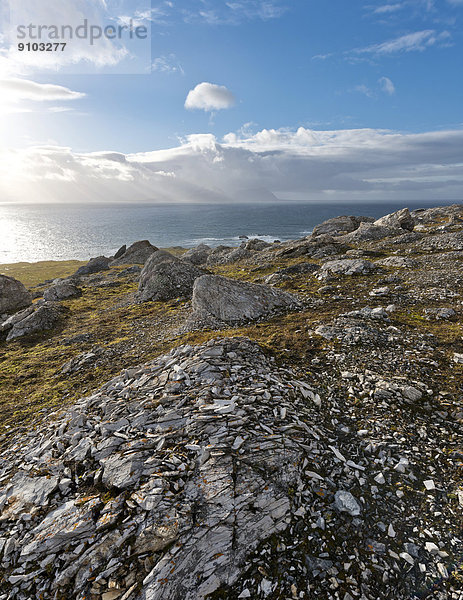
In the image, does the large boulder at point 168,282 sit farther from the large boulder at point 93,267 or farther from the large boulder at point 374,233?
the large boulder at point 93,267

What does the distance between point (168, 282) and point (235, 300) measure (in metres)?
11.8

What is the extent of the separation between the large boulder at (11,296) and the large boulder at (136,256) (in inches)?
1262

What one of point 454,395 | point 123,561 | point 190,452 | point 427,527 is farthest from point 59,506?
point 454,395

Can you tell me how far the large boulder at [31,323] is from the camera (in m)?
23.1

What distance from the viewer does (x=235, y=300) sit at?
2000 centimetres

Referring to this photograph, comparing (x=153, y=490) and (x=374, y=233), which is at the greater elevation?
(x=374, y=233)

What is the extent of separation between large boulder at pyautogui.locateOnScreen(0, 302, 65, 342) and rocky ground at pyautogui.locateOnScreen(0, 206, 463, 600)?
25.9 feet

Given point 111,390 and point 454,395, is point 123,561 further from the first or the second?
point 454,395

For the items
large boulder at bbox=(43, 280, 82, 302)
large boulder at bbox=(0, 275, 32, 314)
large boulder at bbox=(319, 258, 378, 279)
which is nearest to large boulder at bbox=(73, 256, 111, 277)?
large boulder at bbox=(0, 275, 32, 314)

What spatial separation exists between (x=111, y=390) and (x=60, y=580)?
6.02 m

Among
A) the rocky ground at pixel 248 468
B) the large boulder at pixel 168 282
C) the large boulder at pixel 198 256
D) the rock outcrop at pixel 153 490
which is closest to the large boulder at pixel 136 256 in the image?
the large boulder at pixel 198 256

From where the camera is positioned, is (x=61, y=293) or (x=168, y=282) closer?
(x=168, y=282)

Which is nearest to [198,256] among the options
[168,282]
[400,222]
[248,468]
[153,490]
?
[168,282]

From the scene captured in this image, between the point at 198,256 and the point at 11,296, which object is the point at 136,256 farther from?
the point at 11,296
